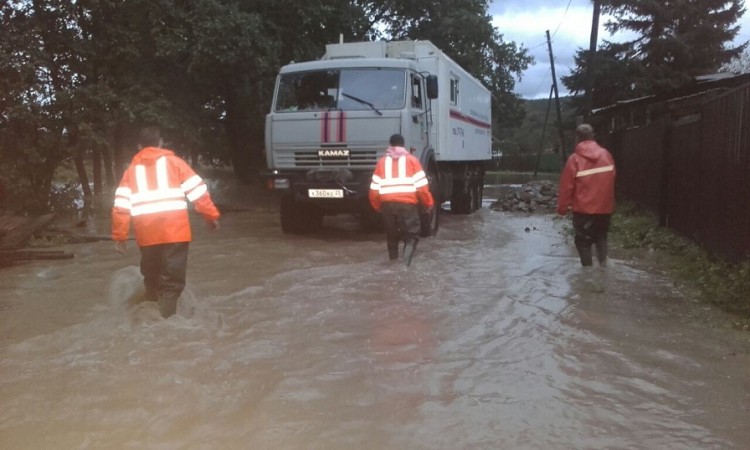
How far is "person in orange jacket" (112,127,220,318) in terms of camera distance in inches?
245

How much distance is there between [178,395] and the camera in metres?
4.82

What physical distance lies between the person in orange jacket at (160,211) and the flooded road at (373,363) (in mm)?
366

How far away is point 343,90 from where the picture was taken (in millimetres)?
12297

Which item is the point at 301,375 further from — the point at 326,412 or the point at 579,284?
the point at 579,284

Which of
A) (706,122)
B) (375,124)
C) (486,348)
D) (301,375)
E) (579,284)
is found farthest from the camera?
(375,124)

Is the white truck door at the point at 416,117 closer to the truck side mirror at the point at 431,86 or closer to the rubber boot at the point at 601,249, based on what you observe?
the truck side mirror at the point at 431,86

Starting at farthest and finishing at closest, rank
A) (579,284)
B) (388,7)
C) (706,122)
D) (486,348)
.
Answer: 1. (388,7)
2. (706,122)
3. (579,284)
4. (486,348)

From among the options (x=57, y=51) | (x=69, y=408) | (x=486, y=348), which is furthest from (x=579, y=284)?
(x=57, y=51)

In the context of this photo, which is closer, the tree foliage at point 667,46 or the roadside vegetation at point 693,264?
the roadside vegetation at point 693,264

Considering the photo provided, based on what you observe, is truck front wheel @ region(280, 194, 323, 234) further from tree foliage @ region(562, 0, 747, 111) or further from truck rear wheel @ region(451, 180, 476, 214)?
tree foliage @ region(562, 0, 747, 111)

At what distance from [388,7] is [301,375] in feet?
67.7

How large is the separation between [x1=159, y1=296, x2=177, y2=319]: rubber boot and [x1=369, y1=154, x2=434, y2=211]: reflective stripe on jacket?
12.6 ft

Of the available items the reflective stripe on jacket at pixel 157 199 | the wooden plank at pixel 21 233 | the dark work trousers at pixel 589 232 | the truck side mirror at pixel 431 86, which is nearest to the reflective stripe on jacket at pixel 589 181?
the dark work trousers at pixel 589 232

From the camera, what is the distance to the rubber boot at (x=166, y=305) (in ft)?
20.9
